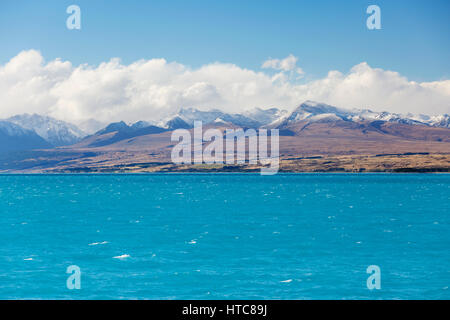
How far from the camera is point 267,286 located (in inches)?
1428

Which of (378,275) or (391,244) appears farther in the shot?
(391,244)

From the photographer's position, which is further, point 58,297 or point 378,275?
point 378,275

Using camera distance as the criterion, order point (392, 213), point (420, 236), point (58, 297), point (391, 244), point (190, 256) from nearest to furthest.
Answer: point (58, 297) → point (190, 256) → point (391, 244) → point (420, 236) → point (392, 213)

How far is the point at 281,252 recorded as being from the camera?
50.7 metres

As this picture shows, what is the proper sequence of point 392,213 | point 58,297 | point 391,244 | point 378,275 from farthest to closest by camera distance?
point 392,213 < point 391,244 < point 378,275 < point 58,297
